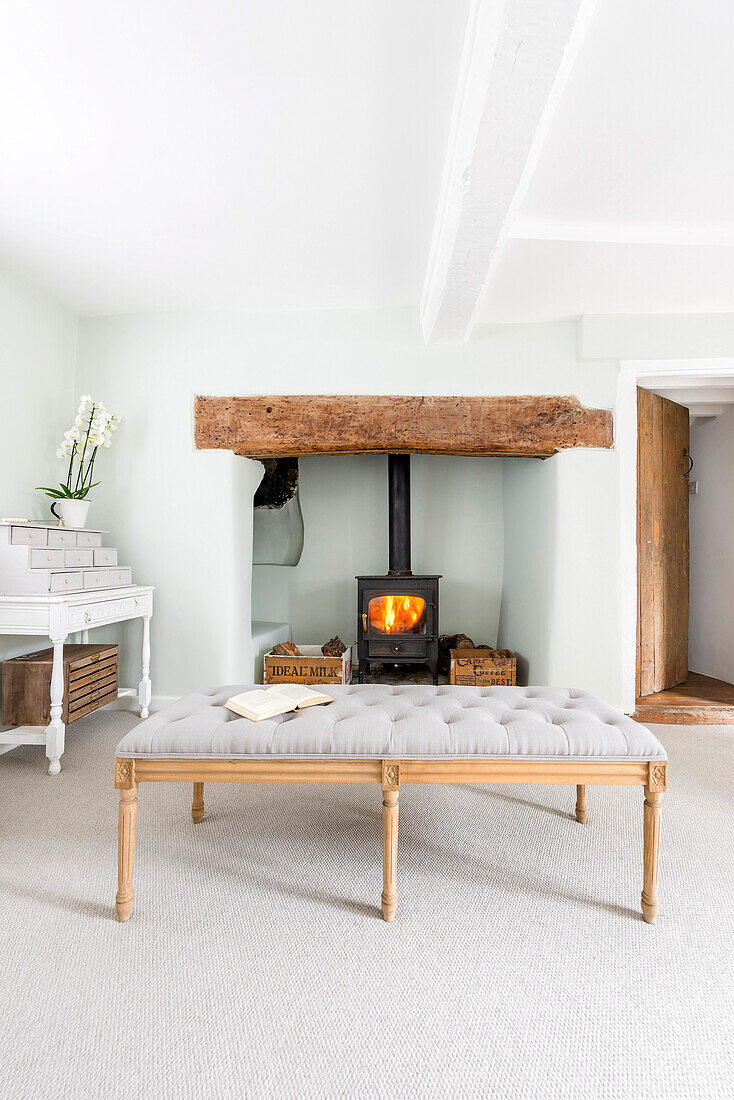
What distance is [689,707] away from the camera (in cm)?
378

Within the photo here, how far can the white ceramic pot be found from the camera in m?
3.38

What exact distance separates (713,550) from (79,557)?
175 inches

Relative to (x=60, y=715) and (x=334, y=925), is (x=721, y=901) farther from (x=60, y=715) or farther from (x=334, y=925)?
(x=60, y=715)

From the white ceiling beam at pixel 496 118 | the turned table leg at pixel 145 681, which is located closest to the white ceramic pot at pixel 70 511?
the turned table leg at pixel 145 681

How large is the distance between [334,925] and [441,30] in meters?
2.47

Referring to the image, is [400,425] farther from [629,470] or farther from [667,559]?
[667,559]

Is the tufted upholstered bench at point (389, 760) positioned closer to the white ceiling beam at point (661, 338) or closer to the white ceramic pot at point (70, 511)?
the white ceramic pot at point (70, 511)

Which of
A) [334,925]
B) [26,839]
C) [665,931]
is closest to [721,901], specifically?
[665,931]

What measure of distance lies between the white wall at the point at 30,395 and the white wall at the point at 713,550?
4.64 m

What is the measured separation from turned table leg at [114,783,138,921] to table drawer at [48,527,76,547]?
5.94ft

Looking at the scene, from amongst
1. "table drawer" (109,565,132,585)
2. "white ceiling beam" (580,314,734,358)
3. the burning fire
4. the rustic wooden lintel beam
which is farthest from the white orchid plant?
"white ceiling beam" (580,314,734,358)

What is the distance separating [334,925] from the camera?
5.41 feet

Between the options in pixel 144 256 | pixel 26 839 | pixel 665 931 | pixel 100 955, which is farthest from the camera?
pixel 144 256

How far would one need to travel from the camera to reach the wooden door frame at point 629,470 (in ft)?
12.0
